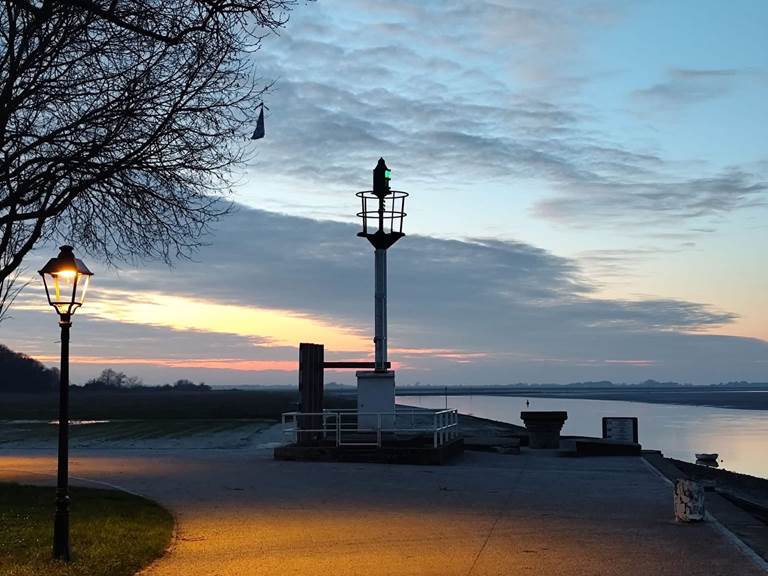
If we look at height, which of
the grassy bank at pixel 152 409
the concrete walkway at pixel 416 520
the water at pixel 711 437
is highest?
the concrete walkway at pixel 416 520

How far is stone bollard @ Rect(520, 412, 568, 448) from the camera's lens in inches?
1265

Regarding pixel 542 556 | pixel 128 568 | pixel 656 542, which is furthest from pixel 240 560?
pixel 656 542

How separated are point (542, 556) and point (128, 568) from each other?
4858 millimetres

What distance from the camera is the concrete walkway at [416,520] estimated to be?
1123cm

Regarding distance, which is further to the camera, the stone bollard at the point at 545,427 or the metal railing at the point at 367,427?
the stone bollard at the point at 545,427

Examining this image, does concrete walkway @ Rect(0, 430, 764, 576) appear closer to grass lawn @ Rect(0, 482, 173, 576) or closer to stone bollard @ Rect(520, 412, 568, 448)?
grass lawn @ Rect(0, 482, 173, 576)

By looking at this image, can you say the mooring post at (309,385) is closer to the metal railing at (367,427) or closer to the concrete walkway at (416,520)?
the metal railing at (367,427)

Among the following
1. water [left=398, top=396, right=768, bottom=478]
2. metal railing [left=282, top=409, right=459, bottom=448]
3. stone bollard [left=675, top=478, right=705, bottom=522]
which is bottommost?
water [left=398, top=396, right=768, bottom=478]

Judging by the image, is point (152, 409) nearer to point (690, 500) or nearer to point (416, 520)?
point (416, 520)

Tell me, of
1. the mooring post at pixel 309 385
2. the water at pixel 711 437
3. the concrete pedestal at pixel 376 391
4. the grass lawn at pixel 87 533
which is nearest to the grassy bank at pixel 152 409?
the mooring post at pixel 309 385

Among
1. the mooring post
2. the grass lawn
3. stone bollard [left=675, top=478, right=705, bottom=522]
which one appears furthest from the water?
the grass lawn

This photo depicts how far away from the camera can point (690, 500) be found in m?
14.3

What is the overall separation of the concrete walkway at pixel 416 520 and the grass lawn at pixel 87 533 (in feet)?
1.21

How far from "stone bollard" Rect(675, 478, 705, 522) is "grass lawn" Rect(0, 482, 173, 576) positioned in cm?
740
